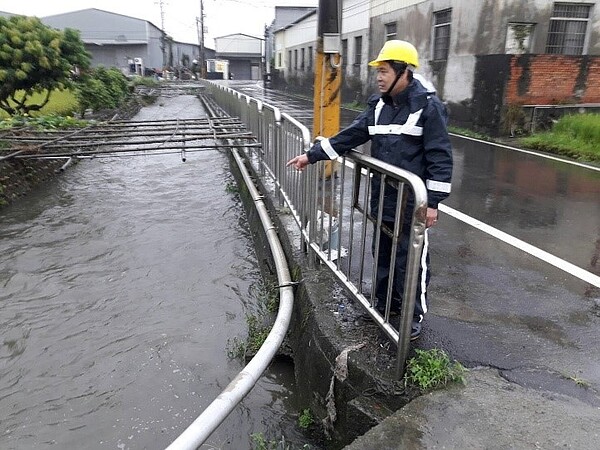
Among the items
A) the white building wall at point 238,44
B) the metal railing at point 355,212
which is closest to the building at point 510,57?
the metal railing at point 355,212

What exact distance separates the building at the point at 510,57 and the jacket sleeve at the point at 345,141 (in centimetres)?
963

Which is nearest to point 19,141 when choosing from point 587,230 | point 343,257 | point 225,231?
point 225,231

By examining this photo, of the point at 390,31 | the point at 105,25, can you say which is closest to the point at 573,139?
the point at 390,31

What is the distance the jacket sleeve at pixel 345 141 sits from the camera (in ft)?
Result: 10.1

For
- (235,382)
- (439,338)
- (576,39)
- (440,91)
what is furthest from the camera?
(440,91)

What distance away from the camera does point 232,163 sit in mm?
10602

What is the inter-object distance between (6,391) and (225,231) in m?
3.68

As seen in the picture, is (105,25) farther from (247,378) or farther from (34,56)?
(247,378)

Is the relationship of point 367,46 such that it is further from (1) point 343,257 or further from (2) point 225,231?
(1) point 343,257

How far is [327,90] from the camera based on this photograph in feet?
18.4

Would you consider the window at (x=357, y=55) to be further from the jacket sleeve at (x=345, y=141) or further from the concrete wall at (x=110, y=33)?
the concrete wall at (x=110, y=33)

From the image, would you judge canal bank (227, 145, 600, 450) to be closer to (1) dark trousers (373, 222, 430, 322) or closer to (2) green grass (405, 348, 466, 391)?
(2) green grass (405, 348, 466, 391)

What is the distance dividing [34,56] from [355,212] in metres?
10.5

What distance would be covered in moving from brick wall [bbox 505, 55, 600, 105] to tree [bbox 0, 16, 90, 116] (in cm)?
1079
